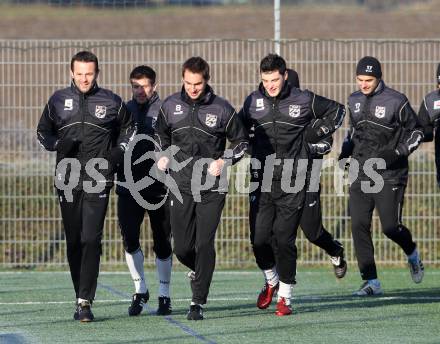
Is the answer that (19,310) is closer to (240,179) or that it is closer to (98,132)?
(98,132)

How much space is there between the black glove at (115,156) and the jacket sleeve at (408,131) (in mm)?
2794

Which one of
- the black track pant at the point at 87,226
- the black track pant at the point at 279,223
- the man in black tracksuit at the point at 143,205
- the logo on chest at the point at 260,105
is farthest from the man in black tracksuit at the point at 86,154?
the black track pant at the point at 279,223

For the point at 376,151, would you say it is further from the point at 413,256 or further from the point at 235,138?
the point at 235,138

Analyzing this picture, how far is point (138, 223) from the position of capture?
38.3ft

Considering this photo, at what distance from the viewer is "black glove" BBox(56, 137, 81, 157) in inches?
424

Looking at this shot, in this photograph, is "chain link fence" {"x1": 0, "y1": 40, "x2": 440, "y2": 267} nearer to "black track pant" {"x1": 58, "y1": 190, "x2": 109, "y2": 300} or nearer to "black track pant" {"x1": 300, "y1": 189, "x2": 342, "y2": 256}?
"black track pant" {"x1": 300, "y1": 189, "x2": 342, "y2": 256}

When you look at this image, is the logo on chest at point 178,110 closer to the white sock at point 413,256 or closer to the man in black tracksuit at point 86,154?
the man in black tracksuit at point 86,154

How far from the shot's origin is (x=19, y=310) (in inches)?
466

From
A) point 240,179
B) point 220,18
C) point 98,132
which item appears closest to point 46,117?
point 98,132

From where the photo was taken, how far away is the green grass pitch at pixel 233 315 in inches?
393

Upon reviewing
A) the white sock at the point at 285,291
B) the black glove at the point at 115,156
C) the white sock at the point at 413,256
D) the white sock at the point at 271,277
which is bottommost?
the white sock at the point at 285,291

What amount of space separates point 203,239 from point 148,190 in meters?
0.86

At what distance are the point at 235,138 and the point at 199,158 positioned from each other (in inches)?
13.6

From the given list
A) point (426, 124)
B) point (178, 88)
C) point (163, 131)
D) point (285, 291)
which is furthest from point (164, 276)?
point (178, 88)
